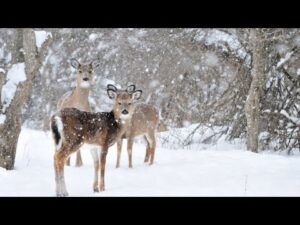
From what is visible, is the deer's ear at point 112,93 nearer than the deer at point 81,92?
Yes

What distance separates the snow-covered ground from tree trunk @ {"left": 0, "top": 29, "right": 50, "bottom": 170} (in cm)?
37

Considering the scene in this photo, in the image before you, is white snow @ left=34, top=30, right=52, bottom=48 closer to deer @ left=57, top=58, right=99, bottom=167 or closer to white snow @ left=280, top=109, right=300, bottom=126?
deer @ left=57, top=58, right=99, bottom=167

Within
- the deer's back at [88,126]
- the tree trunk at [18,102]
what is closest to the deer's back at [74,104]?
the tree trunk at [18,102]

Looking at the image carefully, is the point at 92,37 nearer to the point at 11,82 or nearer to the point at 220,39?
the point at 220,39

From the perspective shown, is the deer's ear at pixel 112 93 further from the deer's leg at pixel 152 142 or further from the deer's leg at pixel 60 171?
the deer's leg at pixel 152 142

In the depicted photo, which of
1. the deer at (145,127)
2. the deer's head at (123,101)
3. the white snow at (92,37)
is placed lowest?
the deer at (145,127)

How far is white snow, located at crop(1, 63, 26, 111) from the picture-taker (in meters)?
8.78

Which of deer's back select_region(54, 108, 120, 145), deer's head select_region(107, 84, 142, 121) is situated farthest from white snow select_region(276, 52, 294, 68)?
deer's back select_region(54, 108, 120, 145)

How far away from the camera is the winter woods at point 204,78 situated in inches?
350

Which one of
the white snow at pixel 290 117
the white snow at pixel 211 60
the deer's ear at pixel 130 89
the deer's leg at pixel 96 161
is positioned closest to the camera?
the deer's leg at pixel 96 161

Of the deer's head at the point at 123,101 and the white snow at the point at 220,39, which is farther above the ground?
the white snow at the point at 220,39

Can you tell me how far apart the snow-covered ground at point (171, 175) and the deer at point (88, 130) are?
9.3 inches
